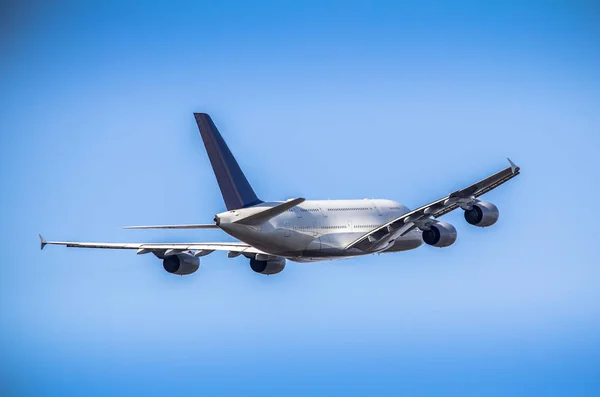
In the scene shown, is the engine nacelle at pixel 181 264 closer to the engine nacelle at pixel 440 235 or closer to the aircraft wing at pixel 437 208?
the aircraft wing at pixel 437 208

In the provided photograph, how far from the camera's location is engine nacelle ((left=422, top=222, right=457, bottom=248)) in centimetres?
6856

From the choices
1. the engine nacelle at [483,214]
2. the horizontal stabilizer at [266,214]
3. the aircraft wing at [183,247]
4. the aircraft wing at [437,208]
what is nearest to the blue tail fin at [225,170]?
the horizontal stabilizer at [266,214]

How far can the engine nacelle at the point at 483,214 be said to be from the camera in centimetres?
6444

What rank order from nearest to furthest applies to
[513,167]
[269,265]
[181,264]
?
1. [513,167]
2. [181,264]
3. [269,265]

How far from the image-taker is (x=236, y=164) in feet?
224

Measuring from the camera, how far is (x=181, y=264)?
7250 cm

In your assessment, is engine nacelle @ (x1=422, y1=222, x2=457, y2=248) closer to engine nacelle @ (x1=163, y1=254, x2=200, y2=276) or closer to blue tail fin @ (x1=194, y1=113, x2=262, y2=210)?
blue tail fin @ (x1=194, y1=113, x2=262, y2=210)

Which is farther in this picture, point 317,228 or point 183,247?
Answer: point 183,247

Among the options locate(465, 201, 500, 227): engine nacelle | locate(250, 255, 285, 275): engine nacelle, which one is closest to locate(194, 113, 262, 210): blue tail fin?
locate(250, 255, 285, 275): engine nacelle

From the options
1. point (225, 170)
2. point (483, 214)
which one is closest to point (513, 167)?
point (483, 214)

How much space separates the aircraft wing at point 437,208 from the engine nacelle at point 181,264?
387 inches

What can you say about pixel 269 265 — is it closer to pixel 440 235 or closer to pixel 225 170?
pixel 225 170

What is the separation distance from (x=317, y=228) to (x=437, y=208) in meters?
8.34

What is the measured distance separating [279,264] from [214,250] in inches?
171
